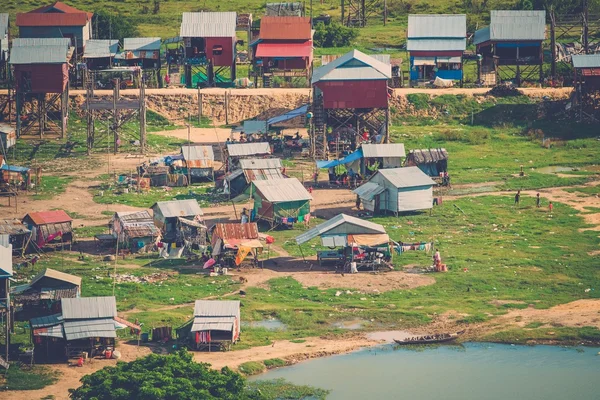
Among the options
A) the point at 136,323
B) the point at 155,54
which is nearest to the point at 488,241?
the point at 136,323

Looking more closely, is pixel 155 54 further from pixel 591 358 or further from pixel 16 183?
pixel 591 358

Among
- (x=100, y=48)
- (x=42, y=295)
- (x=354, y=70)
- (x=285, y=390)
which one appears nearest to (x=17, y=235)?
(x=42, y=295)

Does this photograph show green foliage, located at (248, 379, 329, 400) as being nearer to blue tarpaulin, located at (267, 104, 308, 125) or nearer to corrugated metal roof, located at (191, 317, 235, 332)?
corrugated metal roof, located at (191, 317, 235, 332)

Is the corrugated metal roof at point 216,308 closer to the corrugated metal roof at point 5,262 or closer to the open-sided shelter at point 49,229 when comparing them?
the corrugated metal roof at point 5,262

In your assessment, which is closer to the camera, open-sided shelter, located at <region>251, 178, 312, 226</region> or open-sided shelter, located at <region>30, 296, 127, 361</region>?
open-sided shelter, located at <region>30, 296, 127, 361</region>

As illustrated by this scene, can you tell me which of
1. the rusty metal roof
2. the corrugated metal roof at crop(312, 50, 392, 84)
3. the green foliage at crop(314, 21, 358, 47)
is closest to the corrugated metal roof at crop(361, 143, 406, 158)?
the corrugated metal roof at crop(312, 50, 392, 84)
